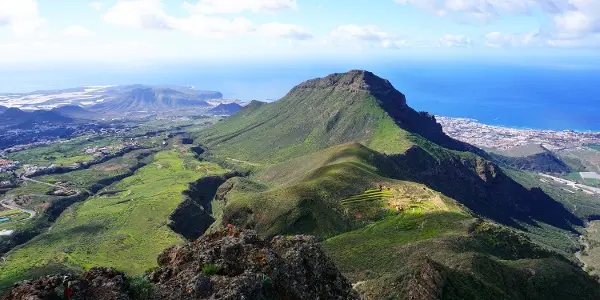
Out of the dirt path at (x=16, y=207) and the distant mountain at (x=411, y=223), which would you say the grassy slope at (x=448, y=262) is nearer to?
the distant mountain at (x=411, y=223)

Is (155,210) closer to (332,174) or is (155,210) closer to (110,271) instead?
(332,174)

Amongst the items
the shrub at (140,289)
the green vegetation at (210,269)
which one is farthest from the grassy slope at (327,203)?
the shrub at (140,289)

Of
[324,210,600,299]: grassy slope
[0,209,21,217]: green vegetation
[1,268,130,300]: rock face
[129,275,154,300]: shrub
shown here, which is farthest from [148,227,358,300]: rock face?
[0,209,21,217]: green vegetation

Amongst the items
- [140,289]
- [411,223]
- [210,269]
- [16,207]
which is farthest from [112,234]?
[140,289]

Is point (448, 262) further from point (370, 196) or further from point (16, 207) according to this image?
point (16, 207)

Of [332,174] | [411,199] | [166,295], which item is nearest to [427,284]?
[166,295]
